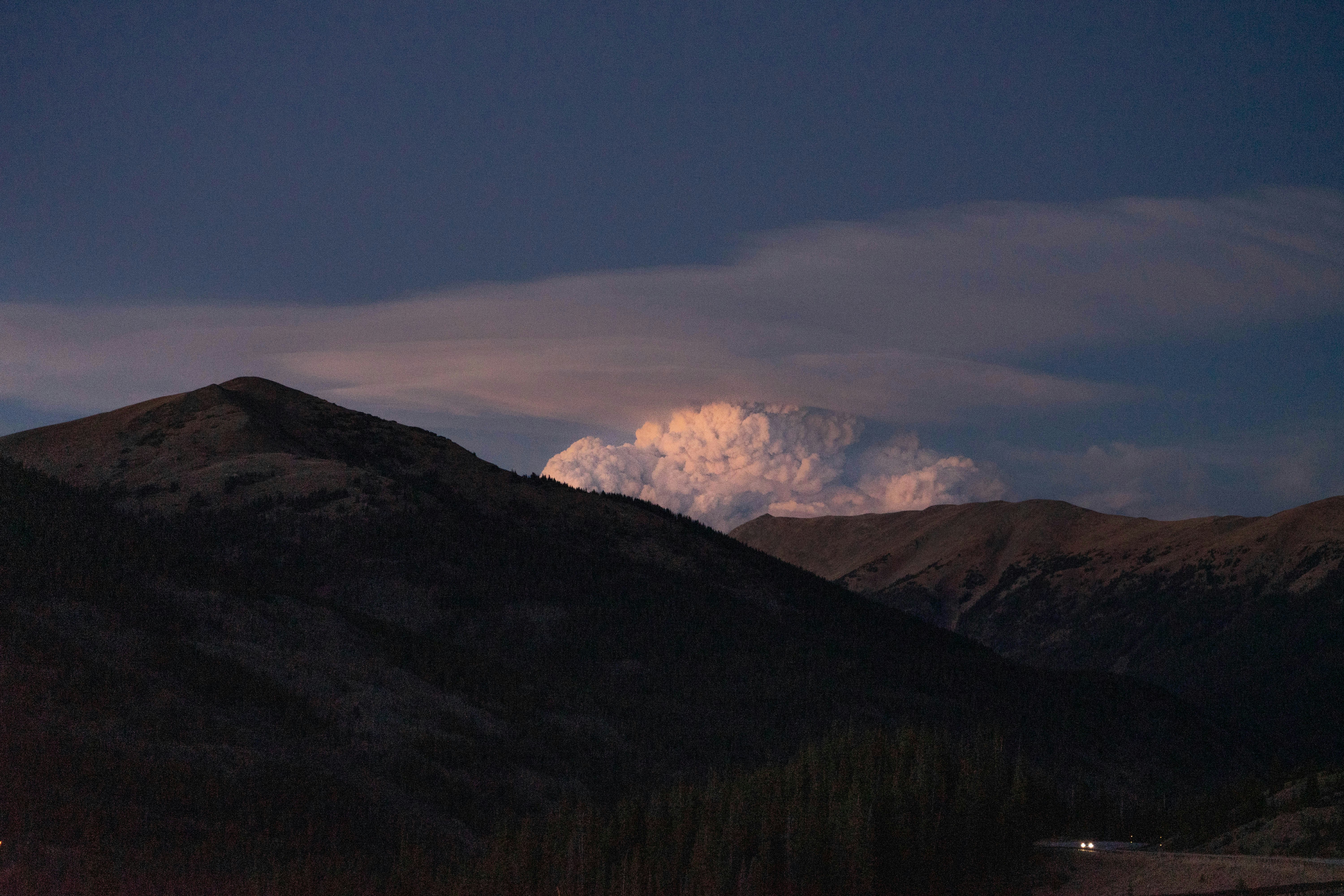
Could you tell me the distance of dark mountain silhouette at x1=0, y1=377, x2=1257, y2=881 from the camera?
6419 cm

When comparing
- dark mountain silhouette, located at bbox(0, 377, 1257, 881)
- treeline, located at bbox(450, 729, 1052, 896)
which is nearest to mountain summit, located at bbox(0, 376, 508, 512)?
dark mountain silhouette, located at bbox(0, 377, 1257, 881)

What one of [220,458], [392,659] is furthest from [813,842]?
[220,458]

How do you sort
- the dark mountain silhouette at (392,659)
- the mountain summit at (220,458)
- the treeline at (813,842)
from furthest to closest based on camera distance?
the mountain summit at (220,458) < the dark mountain silhouette at (392,659) < the treeline at (813,842)

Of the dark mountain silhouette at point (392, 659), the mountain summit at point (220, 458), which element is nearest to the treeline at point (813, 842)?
the dark mountain silhouette at point (392, 659)

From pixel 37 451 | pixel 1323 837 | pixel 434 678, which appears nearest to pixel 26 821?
pixel 1323 837

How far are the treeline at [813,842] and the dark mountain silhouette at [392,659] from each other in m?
10.4

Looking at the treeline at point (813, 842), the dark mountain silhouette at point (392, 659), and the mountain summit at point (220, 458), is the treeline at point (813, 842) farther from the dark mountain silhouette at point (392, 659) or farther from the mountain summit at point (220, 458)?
the mountain summit at point (220, 458)

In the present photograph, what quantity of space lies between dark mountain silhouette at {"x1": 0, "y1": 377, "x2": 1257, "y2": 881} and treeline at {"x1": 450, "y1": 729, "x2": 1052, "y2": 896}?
10.4 meters

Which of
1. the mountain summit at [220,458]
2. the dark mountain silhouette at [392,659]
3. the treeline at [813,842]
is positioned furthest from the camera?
the mountain summit at [220,458]

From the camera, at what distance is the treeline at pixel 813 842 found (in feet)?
173

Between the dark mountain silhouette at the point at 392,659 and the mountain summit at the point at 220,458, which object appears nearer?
the dark mountain silhouette at the point at 392,659

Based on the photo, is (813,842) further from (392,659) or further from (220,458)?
(220,458)

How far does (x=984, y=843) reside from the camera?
53.9 meters

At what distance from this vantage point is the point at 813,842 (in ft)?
178
